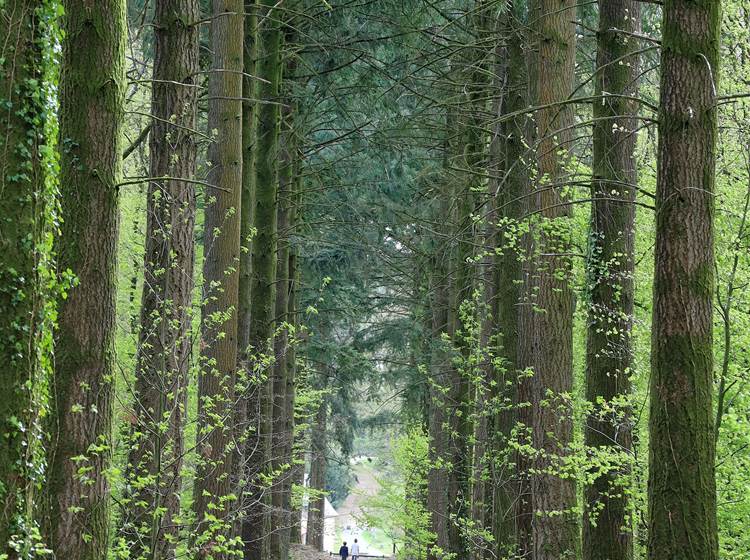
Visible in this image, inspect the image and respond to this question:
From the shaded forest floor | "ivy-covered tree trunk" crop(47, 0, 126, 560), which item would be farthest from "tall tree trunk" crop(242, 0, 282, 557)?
the shaded forest floor

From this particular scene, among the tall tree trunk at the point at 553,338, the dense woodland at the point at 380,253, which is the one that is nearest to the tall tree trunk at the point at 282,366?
the dense woodland at the point at 380,253

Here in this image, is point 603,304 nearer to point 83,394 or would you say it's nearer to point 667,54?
point 667,54

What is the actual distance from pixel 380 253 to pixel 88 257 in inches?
520

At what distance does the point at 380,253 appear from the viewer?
1980 centimetres

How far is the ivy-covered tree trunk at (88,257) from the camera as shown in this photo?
21.4ft

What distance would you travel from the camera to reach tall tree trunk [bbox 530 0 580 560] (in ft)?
33.8

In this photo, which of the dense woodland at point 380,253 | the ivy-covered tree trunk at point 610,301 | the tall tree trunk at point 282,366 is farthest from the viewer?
the tall tree trunk at point 282,366

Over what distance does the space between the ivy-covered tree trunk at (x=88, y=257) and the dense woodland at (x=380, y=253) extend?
16mm

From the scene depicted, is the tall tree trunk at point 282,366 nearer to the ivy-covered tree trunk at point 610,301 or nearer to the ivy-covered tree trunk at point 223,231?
the ivy-covered tree trunk at point 223,231

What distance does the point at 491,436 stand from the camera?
16406mm

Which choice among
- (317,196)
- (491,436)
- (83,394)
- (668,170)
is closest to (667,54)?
(668,170)

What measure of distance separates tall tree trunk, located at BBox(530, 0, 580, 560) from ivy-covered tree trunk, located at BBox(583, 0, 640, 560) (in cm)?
26

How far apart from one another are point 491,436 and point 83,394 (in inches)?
425

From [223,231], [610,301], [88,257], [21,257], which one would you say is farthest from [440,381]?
[21,257]
